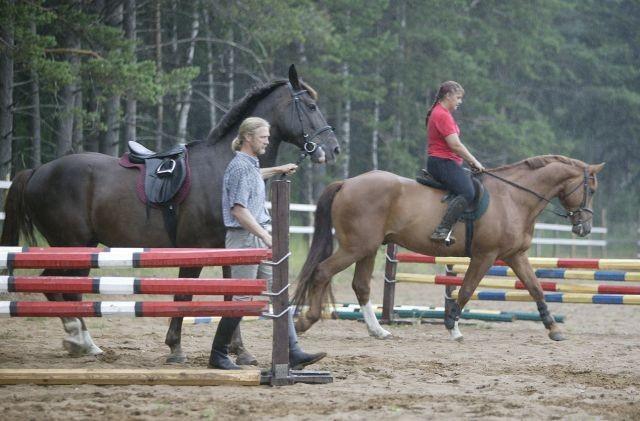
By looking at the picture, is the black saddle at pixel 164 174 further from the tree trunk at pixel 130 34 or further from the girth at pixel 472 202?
the tree trunk at pixel 130 34

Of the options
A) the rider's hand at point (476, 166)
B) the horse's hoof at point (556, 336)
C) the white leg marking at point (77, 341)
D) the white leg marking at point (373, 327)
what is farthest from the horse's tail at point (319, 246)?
the horse's hoof at point (556, 336)

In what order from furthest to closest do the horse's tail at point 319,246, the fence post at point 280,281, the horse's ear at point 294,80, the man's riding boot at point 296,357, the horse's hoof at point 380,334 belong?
the horse's hoof at point 380,334
the horse's tail at point 319,246
the horse's ear at point 294,80
the man's riding boot at point 296,357
the fence post at point 280,281

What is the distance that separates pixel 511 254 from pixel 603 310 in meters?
6.09

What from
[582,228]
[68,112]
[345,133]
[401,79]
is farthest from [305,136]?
[401,79]

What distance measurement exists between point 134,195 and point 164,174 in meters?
0.39

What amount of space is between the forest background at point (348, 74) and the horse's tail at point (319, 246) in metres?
6.86

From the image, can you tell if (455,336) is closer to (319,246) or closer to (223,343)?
(319,246)

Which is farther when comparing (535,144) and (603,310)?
(535,144)

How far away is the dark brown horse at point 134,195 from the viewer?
345 inches

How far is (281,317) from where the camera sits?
7.21 metres

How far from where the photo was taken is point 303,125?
9.40 metres

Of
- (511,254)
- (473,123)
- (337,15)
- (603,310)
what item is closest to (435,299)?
(603,310)

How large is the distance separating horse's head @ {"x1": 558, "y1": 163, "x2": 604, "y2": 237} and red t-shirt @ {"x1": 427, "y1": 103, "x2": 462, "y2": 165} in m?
1.80

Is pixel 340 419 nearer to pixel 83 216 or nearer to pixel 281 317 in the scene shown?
pixel 281 317
